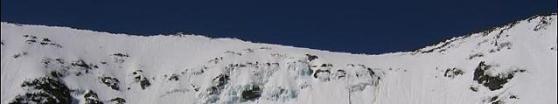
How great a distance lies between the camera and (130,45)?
116125 mm

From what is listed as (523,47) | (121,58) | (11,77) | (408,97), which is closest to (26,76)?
(11,77)

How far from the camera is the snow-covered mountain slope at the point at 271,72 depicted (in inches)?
3846

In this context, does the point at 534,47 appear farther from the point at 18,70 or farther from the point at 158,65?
the point at 18,70

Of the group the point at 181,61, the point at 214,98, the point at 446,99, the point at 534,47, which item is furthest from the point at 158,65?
the point at 534,47

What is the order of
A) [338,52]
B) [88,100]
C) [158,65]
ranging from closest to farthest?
[88,100] → [158,65] → [338,52]

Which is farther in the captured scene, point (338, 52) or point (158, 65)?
point (338, 52)

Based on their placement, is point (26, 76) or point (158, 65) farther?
point (158, 65)

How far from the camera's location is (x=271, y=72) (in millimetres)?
Result: 106625

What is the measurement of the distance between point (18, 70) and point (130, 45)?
726 inches

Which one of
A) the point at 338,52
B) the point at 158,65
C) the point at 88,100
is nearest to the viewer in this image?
the point at 88,100

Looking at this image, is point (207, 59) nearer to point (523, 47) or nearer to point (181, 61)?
point (181, 61)

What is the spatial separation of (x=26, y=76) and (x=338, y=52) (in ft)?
118

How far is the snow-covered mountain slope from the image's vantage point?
97688mm

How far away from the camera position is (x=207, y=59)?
364 ft
